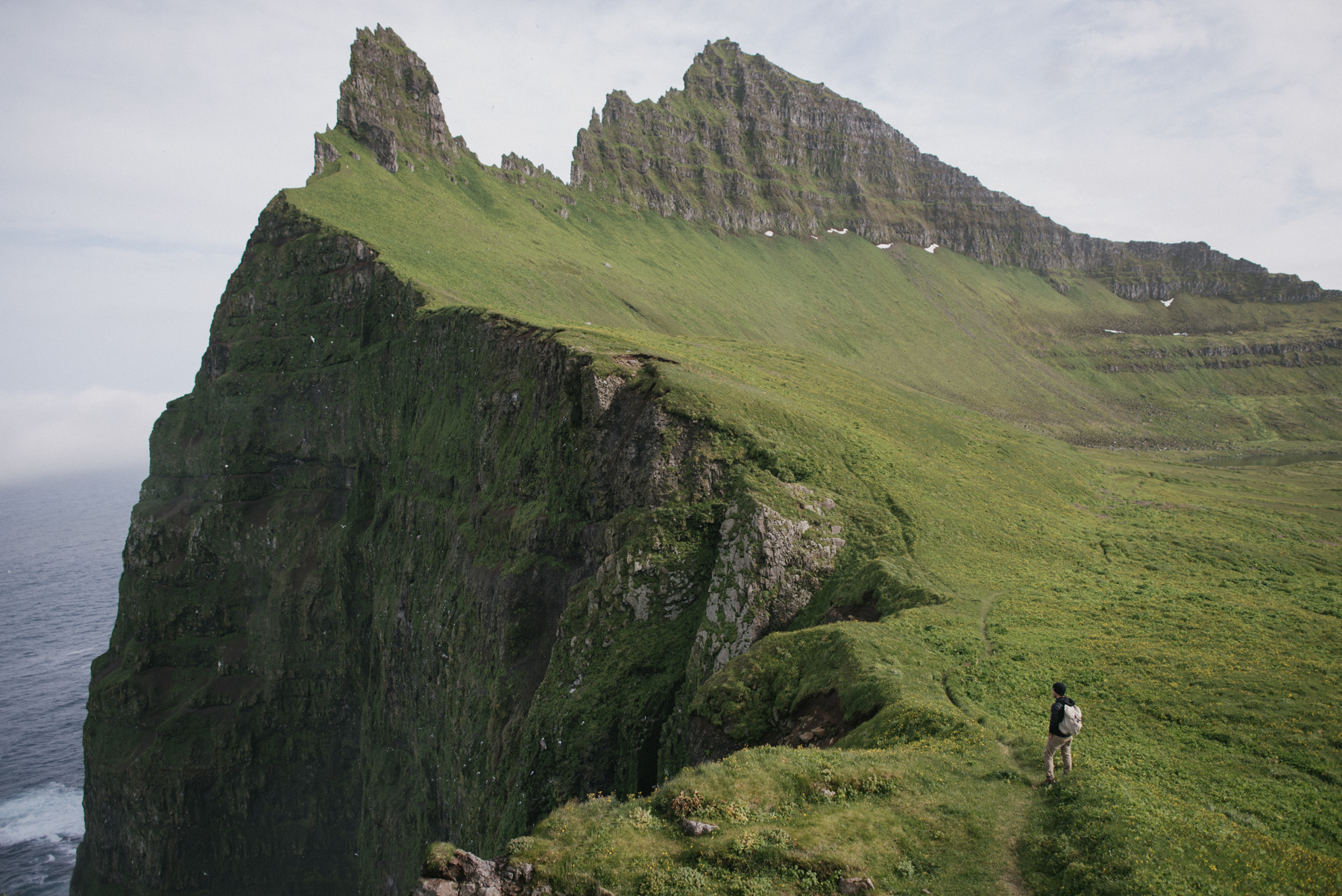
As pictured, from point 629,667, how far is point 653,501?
9016 millimetres

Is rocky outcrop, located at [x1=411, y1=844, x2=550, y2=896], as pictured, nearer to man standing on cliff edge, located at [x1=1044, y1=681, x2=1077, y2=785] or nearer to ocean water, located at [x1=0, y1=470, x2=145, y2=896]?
man standing on cliff edge, located at [x1=1044, y1=681, x2=1077, y2=785]

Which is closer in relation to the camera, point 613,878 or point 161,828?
point 613,878

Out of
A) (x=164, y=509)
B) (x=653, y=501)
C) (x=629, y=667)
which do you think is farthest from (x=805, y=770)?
(x=164, y=509)

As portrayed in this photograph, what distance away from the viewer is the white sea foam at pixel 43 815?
80.7 m

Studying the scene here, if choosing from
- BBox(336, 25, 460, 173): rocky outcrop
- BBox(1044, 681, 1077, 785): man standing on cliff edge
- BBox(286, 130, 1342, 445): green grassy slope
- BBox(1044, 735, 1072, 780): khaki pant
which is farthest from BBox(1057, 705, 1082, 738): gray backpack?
BBox(336, 25, 460, 173): rocky outcrop

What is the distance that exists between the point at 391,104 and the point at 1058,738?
5587 inches

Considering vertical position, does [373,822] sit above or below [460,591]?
below

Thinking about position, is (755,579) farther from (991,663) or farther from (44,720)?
(44,720)

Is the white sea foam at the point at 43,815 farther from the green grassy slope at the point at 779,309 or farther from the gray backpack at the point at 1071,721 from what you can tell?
the gray backpack at the point at 1071,721

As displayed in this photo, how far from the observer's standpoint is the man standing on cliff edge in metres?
16.7

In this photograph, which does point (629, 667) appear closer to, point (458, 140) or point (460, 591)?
point (460, 591)

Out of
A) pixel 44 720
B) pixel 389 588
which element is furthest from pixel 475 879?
pixel 44 720

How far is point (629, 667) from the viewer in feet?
113

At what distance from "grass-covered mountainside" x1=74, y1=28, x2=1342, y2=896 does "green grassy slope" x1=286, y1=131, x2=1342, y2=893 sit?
0.15 meters
